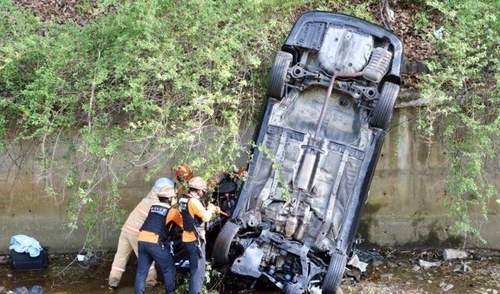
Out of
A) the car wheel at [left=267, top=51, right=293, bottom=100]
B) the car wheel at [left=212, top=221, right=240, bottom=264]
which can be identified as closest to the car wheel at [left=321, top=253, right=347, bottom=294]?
the car wheel at [left=212, top=221, right=240, bottom=264]

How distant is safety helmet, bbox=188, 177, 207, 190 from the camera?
7.72 meters

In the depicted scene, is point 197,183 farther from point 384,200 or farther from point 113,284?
point 384,200

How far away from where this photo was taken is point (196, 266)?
775cm

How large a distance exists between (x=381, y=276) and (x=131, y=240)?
3.44m

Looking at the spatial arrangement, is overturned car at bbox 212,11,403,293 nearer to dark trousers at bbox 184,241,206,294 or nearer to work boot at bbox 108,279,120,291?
dark trousers at bbox 184,241,206,294

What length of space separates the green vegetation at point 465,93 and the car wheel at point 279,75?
1799 mm

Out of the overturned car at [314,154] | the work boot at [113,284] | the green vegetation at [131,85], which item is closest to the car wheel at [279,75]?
the overturned car at [314,154]

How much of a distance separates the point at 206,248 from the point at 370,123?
259 centimetres

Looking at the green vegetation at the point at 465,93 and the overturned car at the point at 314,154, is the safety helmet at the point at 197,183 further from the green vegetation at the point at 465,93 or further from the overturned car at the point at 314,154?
the green vegetation at the point at 465,93

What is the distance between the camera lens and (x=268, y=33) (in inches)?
360

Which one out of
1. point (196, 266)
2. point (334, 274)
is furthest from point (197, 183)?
point (334, 274)

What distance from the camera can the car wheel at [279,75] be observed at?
8.31 m

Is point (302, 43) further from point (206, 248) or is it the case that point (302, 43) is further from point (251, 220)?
point (206, 248)

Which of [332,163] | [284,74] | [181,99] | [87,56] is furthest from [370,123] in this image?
[87,56]
